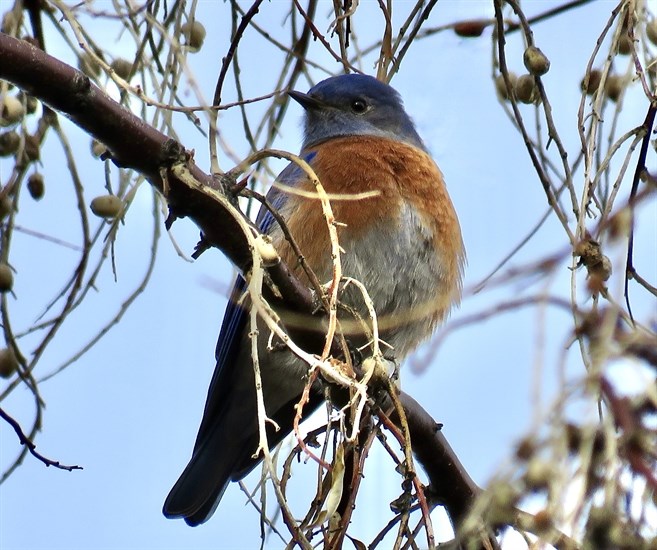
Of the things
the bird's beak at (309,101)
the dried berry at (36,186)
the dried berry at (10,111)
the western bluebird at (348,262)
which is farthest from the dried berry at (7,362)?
the bird's beak at (309,101)

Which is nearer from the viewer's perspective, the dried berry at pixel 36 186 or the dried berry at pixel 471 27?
the dried berry at pixel 471 27

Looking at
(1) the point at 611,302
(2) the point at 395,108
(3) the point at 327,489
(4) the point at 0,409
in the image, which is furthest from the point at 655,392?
(2) the point at 395,108

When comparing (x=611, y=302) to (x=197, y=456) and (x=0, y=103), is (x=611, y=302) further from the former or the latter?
(x=197, y=456)

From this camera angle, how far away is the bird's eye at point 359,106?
5.53 metres

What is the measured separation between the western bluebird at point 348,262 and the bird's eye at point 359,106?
30 millimetres

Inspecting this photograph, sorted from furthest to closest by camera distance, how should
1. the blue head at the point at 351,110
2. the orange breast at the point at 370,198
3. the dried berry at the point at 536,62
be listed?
the blue head at the point at 351,110, the orange breast at the point at 370,198, the dried berry at the point at 536,62

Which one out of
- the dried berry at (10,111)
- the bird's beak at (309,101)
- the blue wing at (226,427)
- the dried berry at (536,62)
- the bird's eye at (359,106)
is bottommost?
the dried berry at (536,62)

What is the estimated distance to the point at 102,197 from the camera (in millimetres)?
3764

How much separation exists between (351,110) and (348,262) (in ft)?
4.43

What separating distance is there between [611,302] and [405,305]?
10.2ft

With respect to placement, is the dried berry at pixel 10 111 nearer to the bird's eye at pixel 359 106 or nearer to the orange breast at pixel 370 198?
the orange breast at pixel 370 198

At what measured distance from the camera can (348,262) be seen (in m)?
4.44

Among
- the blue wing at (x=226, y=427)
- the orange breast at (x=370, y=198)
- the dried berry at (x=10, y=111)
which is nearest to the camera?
the dried berry at (x=10, y=111)

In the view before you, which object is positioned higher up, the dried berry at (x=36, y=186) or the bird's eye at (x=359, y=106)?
the bird's eye at (x=359, y=106)
